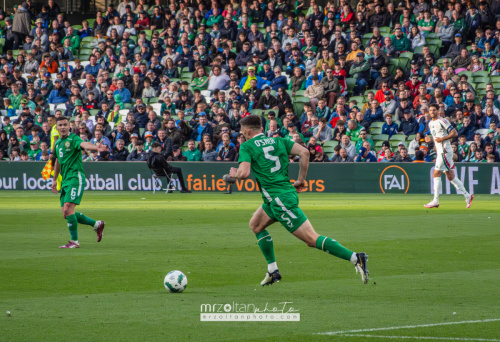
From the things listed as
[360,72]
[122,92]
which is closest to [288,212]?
[360,72]

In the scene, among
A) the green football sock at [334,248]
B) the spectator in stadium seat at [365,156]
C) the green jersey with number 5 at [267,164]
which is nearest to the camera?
the green football sock at [334,248]

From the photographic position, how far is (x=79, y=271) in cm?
1016

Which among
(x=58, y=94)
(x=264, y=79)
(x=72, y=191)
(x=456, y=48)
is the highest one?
(x=456, y=48)

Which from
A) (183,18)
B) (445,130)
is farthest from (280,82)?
(445,130)

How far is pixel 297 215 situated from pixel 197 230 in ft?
21.6

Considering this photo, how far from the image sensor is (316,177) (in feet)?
90.5

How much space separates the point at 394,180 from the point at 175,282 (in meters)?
18.9

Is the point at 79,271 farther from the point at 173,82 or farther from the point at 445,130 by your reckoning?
the point at 173,82

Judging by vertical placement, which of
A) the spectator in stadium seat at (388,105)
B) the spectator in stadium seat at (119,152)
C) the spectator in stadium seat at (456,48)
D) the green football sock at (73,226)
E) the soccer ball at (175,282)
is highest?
the spectator in stadium seat at (456,48)

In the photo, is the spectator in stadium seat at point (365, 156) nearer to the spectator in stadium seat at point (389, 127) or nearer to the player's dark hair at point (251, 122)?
the spectator in stadium seat at point (389, 127)

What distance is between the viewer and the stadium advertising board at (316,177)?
25516mm

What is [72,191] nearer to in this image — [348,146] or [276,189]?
[276,189]

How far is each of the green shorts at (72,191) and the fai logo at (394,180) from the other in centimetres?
1519

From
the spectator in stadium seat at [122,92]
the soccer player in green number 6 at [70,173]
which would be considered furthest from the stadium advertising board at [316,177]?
the soccer player in green number 6 at [70,173]
